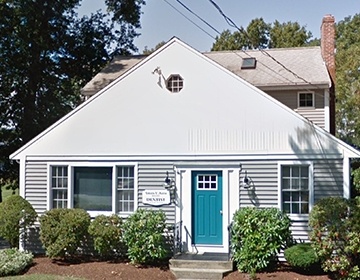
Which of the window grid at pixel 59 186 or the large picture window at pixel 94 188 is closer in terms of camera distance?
the large picture window at pixel 94 188

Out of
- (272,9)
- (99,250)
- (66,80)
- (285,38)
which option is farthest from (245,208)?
(285,38)

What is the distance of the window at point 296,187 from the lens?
1166 cm

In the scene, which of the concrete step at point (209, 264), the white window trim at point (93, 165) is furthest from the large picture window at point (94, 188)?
the concrete step at point (209, 264)

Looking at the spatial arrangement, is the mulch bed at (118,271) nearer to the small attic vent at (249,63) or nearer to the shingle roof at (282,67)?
the shingle roof at (282,67)

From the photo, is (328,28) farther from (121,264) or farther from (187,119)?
(121,264)

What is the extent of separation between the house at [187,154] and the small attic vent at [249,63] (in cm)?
470

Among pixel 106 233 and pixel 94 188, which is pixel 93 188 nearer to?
pixel 94 188

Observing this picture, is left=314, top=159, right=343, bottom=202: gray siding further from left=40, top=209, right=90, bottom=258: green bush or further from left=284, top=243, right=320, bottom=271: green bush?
left=40, top=209, right=90, bottom=258: green bush

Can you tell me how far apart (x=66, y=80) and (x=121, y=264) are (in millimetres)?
14598

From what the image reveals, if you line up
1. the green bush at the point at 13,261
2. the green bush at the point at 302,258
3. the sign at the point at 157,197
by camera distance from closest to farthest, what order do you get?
1. the green bush at the point at 302,258
2. the green bush at the point at 13,261
3. the sign at the point at 157,197

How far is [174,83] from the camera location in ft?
41.0

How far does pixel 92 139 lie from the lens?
12.9m

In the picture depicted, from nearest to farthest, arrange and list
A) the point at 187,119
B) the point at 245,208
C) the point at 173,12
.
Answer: the point at 173,12 → the point at 245,208 → the point at 187,119

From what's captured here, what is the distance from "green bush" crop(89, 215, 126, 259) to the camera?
11688 mm
